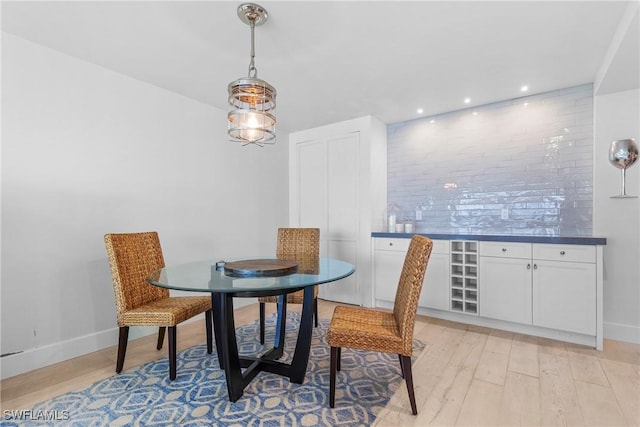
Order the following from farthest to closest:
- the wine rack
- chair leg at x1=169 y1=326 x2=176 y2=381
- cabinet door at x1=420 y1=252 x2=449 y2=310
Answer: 1. cabinet door at x1=420 y1=252 x2=449 y2=310
2. the wine rack
3. chair leg at x1=169 y1=326 x2=176 y2=381

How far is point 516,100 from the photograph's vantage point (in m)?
3.26

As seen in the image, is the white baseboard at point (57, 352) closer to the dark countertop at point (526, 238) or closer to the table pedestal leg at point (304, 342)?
the table pedestal leg at point (304, 342)

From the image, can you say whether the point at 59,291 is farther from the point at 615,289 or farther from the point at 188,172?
the point at 615,289

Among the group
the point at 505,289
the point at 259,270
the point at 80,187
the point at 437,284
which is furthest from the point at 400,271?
the point at 80,187

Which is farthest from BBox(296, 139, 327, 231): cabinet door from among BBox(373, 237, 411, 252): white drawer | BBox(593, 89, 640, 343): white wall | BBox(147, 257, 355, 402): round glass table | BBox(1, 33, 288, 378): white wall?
BBox(593, 89, 640, 343): white wall

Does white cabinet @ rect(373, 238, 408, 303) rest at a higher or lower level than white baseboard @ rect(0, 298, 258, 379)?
higher

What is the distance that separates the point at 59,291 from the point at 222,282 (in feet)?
5.31

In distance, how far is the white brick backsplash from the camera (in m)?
3.00

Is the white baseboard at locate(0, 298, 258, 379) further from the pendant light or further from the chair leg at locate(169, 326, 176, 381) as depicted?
the pendant light

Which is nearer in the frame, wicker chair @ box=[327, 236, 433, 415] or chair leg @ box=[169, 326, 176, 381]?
wicker chair @ box=[327, 236, 433, 415]

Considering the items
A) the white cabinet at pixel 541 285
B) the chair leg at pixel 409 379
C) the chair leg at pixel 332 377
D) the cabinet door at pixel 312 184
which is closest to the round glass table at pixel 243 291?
the chair leg at pixel 332 377

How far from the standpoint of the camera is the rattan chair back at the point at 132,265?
2133 mm

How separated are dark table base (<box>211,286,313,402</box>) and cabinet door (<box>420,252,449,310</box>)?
5.84 ft

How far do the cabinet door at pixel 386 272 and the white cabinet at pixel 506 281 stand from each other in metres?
0.86
